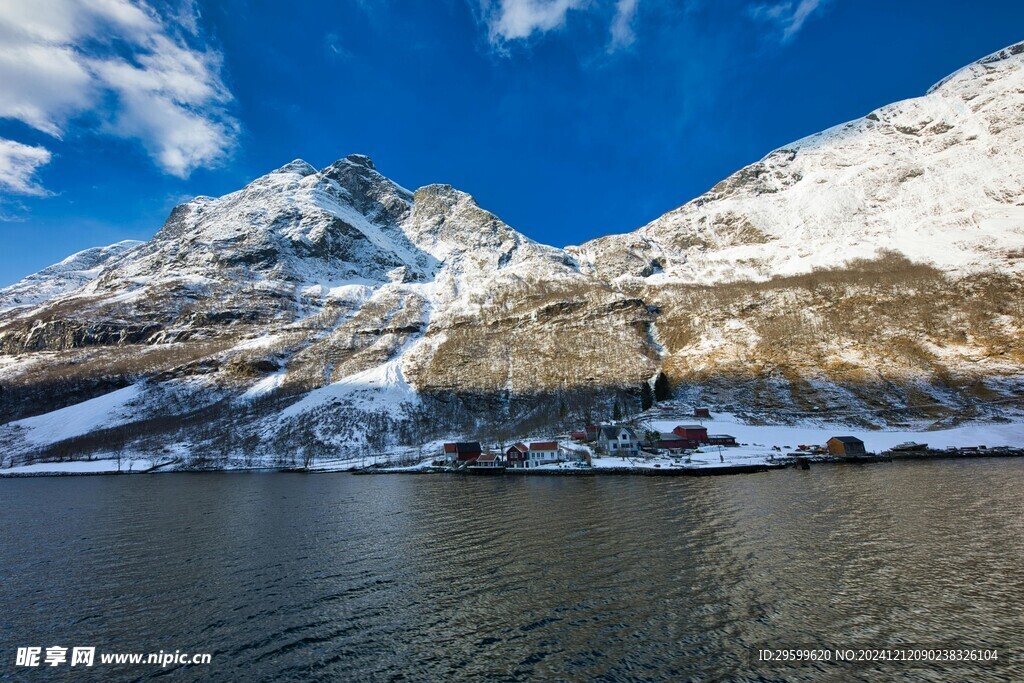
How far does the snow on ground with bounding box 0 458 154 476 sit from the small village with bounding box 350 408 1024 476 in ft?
191

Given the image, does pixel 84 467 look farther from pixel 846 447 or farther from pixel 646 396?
pixel 846 447

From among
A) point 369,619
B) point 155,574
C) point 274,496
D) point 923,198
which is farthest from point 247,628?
point 923,198

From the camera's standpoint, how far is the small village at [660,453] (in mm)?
73500

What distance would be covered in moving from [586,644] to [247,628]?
47.5ft

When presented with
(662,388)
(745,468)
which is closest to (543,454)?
(745,468)

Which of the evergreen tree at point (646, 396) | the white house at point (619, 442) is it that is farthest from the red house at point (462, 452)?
the evergreen tree at point (646, 396)

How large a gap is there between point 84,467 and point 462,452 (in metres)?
89.4

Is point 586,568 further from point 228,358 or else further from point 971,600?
point 228,358

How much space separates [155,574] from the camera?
27172 mm

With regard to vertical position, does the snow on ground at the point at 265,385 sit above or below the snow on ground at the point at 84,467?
above

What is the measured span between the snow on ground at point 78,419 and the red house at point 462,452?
10236 centimetres

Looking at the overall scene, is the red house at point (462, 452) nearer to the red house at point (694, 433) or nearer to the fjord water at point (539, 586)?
the red house at point (694, 433)

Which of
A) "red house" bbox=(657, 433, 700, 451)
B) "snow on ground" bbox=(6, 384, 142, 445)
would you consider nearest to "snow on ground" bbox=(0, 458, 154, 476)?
"snow on ground" bbox=(6, 384, 142, 445)

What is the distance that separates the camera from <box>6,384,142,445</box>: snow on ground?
4988 inches
